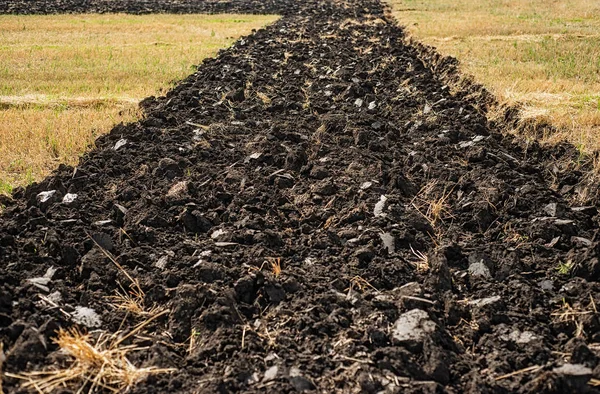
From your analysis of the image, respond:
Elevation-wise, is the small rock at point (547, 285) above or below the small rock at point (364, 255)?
below

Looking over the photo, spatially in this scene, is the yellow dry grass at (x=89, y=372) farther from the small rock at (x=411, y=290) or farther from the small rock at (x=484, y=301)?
the small rock at (x=484, y=301)

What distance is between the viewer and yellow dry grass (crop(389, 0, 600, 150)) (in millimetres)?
9523

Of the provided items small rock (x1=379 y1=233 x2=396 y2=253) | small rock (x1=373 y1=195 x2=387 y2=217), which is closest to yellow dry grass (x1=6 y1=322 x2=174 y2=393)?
small rock (x1=379 y1=233 x2=396 y2=253)

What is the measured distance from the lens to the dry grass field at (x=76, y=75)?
8.59 metres

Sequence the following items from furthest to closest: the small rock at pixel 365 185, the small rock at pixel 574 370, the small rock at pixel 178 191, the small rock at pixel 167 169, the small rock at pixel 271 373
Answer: the small rock at pixel 167 169 < the small rock at pixel 365 185 < the small rock at pixel 178 191 < the small rock at pixel 271 373 < the small rock at pixel 574 370

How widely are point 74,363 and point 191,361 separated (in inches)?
28.0

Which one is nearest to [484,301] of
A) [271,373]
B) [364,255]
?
[364,255]

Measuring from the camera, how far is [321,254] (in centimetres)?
531

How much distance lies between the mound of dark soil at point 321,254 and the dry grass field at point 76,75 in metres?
0.85

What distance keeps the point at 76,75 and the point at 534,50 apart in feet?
37.2

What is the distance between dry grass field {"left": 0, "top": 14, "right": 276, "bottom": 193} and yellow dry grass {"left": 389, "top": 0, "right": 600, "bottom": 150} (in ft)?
21.6

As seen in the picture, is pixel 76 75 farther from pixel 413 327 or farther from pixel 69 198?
pixel 413 327

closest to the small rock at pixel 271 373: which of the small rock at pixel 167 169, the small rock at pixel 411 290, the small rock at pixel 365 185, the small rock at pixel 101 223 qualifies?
the small rock at pixel 411 290

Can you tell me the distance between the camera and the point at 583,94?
10617 millimetres
